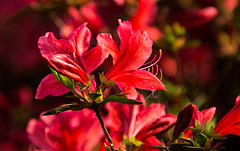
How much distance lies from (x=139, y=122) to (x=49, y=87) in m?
0.19

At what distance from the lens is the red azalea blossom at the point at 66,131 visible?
681 millimetres

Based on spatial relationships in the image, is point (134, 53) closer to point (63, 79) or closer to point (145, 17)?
point (63, 79)

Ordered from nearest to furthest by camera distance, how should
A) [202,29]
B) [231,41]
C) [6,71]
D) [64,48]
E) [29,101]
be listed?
[64,48] < [231,41] < [202,29] < [29,101] < [6,71]

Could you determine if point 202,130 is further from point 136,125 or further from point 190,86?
point 190,86

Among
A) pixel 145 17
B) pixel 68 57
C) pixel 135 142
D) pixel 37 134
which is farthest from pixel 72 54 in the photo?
pixel 145 17

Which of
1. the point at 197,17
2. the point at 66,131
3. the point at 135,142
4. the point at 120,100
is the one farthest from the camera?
the point at 197,17

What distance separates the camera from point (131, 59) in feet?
1.70

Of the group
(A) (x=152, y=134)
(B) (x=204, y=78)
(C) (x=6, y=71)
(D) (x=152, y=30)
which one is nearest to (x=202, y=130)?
(A) (x=152, y=134)

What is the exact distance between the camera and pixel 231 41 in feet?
3.48

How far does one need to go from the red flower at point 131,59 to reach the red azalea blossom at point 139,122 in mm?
94

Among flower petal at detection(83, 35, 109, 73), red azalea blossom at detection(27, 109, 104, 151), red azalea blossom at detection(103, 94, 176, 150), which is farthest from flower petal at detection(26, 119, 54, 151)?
flower petal at detection(83, 35, 109, 73)

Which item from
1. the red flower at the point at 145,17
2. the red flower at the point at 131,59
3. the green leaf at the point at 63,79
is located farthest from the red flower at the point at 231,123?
the red flower at the point at 145,17

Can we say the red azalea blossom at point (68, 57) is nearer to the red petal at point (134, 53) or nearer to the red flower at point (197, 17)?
the red petal at point (134, 53)

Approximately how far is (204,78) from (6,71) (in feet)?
3.50
